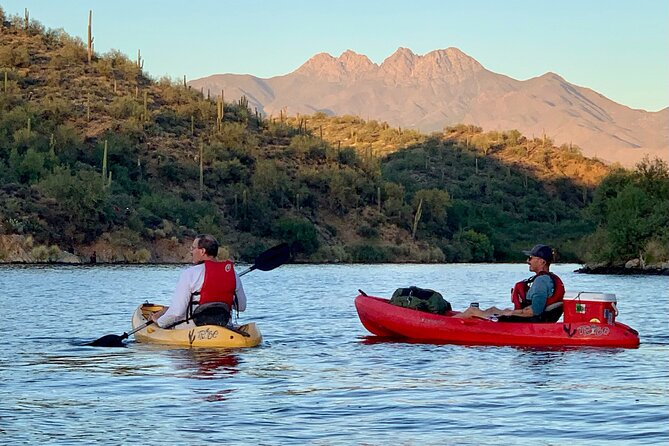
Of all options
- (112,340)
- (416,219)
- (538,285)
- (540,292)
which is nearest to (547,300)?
(540,292)

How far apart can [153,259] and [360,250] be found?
1711 centimetres

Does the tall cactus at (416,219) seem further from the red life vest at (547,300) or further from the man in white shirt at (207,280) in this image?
the man in white shirt at (207,280)

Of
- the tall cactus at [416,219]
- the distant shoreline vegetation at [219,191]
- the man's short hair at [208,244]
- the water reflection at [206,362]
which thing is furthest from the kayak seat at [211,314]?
the tall cactus at [416,219]

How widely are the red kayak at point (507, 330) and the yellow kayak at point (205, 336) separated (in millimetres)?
2569

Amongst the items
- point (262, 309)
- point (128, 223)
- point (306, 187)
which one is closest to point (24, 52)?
point (306, 187)

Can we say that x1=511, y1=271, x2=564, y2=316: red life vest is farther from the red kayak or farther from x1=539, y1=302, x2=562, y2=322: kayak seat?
the red kayak

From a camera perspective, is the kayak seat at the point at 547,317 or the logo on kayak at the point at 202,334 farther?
the kayak seat at the point at 547,317

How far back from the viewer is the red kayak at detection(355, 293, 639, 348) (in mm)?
18969

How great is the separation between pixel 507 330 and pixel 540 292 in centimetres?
81

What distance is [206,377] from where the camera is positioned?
15680 millimetres

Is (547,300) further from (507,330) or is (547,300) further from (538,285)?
(507,330)

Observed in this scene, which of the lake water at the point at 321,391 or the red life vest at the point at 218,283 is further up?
the red life vest at the point at 218,283

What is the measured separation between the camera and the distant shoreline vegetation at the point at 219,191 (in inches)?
2495

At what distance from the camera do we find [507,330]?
1920 centimetres
